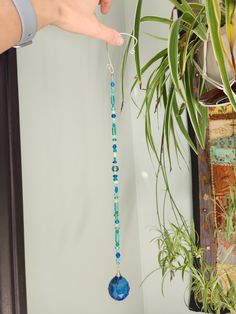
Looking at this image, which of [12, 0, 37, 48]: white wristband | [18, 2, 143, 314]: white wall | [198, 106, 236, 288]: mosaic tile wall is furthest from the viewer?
[198, 106, 236, 288]: mosaic tile wall

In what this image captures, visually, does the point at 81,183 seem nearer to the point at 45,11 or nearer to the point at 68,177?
the point at 68,177

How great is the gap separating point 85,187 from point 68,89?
0.28 meters

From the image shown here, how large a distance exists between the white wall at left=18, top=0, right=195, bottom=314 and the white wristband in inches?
13.1

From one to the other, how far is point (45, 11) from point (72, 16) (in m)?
0.05

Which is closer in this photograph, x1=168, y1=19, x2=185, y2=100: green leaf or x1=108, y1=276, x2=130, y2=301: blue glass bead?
x1=168, y1=19, x2=185, y2=100: green leaf

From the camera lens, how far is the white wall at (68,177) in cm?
92

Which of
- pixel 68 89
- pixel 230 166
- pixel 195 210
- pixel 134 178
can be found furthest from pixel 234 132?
pixel 68 89

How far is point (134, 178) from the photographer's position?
1.38 metres

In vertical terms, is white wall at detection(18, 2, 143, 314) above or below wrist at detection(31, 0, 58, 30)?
below

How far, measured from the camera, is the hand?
59cm

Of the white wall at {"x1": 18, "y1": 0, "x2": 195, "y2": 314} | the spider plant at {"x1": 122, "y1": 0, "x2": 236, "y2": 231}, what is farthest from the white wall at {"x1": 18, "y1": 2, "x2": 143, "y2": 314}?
the spider plant at {"x1": 122, "y1": 0, "x2": 236, "y2": 231}

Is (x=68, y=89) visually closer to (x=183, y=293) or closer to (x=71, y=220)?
(x=71, y=220)

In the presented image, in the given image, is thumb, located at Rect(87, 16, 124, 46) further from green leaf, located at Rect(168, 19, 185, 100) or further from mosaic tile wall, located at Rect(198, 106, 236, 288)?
mosaic tile wall, located at Rect(198, 106, 236, 288)

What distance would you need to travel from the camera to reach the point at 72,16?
627mm
